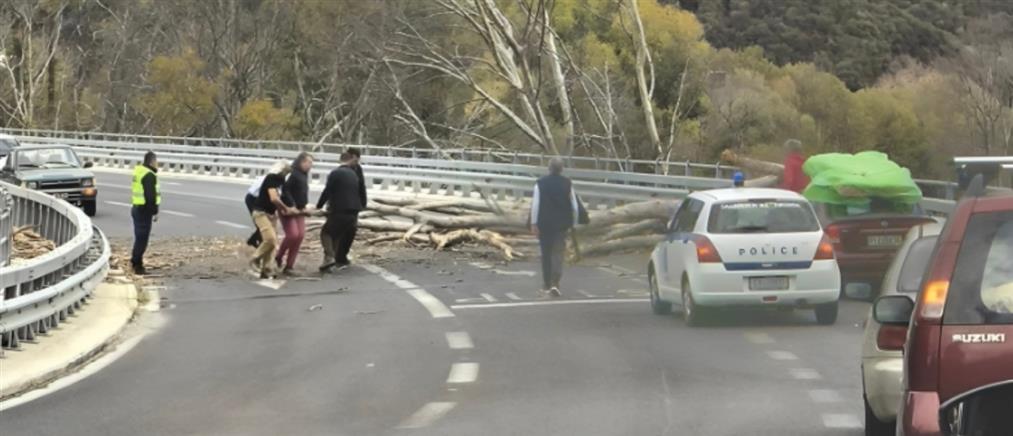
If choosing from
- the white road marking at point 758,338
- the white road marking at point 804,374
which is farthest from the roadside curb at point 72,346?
the white road marking at point 758,338

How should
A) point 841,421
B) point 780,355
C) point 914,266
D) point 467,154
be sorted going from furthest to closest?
point 467,154
point 780,355
point 841,421
point 914,266

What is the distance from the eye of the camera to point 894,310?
257 inches

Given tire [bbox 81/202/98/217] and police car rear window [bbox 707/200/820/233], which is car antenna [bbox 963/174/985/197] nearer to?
police car rear window [bbox 707/200/820/233]

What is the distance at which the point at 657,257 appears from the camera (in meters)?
17.0

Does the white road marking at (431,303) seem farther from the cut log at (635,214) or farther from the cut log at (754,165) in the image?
the cut log at (754,165)

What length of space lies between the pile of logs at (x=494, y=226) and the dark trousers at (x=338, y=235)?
102 inches

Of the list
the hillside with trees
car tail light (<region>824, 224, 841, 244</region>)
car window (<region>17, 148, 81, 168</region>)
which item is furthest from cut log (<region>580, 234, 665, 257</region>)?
the hillside with trees

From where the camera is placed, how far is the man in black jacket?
854 inches

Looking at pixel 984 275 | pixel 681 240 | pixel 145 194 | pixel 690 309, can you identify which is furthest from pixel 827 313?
pixel 145 194

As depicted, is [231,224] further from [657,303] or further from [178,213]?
[657,303]

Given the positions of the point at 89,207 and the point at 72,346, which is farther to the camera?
the point at 89,207

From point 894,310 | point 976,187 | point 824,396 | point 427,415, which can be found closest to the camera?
point 976,187

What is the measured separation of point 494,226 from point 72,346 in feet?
37.6

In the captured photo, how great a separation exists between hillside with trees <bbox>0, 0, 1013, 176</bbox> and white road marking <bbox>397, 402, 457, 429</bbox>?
29317 mm
